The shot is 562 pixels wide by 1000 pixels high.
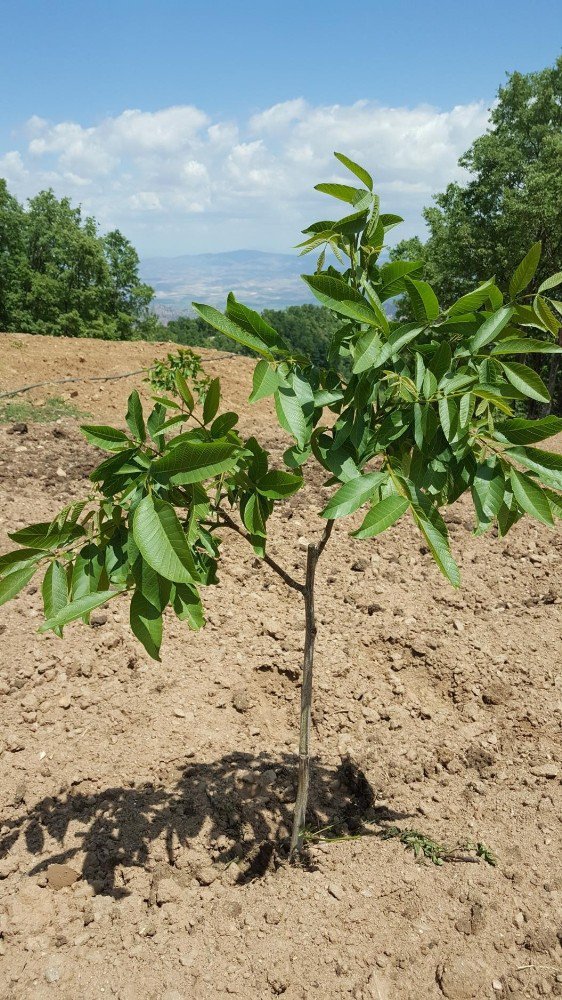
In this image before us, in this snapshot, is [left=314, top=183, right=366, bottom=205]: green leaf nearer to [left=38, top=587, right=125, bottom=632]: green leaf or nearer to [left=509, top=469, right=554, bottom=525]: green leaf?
[left=509, top=469, right=554, bottom=525]: green leaf

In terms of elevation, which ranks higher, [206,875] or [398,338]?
[398,338]

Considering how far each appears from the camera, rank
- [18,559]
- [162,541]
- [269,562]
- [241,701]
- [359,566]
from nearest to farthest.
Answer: [162,541]
[18,559]
[269,562]
[241,701]
[359,566]

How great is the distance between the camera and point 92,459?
6.07 m

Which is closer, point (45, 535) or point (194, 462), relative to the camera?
point (194, 462)

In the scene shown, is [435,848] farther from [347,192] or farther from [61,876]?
[347,192]

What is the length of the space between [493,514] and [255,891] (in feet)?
5.31

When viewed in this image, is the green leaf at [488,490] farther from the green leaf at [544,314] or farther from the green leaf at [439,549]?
the green leaf at [544,314]

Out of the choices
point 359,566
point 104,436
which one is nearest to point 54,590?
point 104,436

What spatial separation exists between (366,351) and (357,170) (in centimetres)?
42

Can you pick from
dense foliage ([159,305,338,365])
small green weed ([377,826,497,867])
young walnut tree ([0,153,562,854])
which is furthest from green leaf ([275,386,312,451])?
dense foliage ([159,305,338,365])

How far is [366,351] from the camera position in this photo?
131 cm

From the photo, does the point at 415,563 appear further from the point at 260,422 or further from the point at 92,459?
the point at 260,422

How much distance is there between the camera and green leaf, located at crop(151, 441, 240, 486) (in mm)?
1144

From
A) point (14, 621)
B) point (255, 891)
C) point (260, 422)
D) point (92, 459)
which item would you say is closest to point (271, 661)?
point (255, 891)
